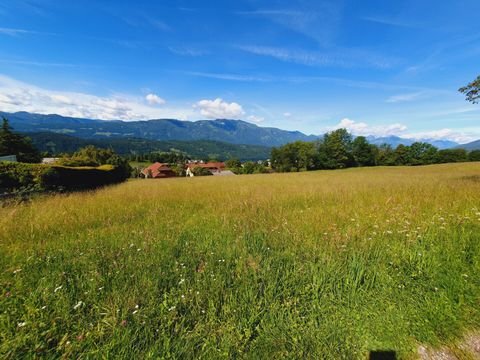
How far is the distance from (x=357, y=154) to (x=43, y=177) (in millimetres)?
70171

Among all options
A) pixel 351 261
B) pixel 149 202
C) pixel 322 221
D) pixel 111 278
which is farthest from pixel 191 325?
pixel 149 202

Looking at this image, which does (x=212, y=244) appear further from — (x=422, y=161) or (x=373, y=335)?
(x=422, y=161)

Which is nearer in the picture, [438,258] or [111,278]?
[111,278]

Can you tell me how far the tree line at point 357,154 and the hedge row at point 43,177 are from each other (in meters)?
58.4

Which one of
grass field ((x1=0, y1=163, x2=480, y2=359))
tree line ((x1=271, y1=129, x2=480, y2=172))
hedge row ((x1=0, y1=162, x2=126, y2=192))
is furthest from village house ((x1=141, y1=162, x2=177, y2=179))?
grass field ((x1=0, y1=163, x2=480, y2=359))

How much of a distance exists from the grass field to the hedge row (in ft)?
19.9

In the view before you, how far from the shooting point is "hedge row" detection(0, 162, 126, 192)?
9.05 m

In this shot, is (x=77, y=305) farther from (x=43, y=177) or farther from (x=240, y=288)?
(x=43, y=177)

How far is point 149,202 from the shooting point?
682cm

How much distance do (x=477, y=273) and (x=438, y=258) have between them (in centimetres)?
36

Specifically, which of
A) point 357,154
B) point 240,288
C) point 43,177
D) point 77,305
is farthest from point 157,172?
point 240,288

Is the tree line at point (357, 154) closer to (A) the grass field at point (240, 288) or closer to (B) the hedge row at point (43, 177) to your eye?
(B) the hedge row at point (43, 177)

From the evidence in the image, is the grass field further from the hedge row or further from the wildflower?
the hedge row

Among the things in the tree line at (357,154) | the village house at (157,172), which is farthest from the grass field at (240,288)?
the village house at (157,172)
